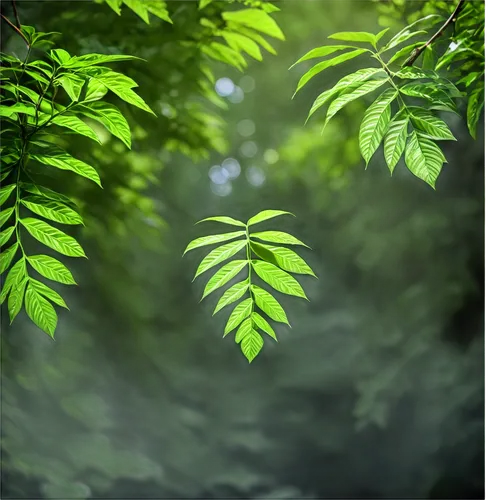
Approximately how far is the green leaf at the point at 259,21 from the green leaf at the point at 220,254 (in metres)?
0.50

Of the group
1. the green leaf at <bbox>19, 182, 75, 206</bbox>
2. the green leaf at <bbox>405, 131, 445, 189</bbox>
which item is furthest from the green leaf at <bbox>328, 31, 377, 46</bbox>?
the green leaf at <bbox>19, 182, 75, 206</bbox>

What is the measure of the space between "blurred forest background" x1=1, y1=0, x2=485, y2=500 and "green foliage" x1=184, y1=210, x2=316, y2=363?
3 centimetres

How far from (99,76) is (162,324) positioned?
1.93 feet

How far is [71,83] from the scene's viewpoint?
120 centimetres

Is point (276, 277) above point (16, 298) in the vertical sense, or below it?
above

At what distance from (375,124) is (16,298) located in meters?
0.94

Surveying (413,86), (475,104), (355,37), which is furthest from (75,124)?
(475,104)

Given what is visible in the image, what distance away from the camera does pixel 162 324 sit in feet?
4.33

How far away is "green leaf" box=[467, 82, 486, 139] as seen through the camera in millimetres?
1276

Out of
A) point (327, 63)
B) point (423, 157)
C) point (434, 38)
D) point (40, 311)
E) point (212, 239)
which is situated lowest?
point (40, 311)

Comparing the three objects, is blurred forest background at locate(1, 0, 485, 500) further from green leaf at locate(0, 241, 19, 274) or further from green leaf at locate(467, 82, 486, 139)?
green leaf at locate(0, 241, 19, 274)

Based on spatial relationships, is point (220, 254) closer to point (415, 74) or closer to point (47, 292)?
point (47, 292)

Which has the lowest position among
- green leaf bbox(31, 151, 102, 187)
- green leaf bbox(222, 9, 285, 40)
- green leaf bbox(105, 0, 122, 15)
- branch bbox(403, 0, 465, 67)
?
green leaf bbox(31, 151, 102, 187)

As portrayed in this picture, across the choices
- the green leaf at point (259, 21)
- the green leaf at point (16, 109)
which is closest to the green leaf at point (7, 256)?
the green leaf at point (16, 109)
